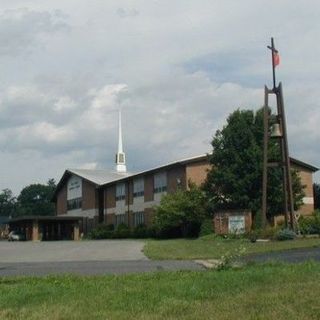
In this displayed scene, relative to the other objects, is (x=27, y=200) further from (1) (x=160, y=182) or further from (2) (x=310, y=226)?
(2) (x=310, y=226)

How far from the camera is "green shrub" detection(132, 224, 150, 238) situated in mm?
68363

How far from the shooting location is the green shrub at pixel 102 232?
76188mm

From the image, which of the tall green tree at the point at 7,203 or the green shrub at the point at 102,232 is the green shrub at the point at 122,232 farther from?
the tall green tree at the point at 7,203

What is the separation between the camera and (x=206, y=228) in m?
56.0

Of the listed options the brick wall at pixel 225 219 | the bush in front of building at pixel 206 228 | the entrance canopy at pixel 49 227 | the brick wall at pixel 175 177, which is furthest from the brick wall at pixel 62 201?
the brick wall at pixel 225 219

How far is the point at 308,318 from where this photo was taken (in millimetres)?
8484

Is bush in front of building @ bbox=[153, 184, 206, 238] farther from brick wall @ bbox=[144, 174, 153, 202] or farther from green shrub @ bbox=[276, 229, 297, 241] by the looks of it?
green shrub @ bbox=[276, 229, 297, 241]

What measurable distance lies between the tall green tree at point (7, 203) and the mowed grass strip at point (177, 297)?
6934 inches

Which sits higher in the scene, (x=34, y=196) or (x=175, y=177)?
(x=34, y=196)

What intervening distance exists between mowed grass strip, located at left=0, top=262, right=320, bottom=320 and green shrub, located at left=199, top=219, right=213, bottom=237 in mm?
41436

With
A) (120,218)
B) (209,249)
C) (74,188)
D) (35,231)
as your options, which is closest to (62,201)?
(74,188)

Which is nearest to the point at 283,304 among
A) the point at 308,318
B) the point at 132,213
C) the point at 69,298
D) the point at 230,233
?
the point at 308,318

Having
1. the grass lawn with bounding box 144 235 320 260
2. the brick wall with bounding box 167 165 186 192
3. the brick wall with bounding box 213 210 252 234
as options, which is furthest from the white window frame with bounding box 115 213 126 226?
the grass lawn with bounding box 144 235 320 260

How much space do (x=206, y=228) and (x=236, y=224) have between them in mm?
3472
